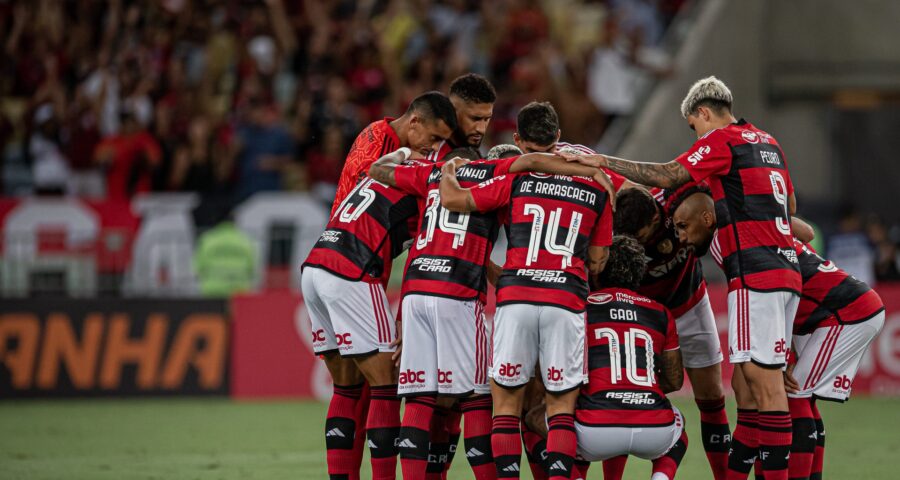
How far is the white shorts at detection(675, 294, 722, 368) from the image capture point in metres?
8.80

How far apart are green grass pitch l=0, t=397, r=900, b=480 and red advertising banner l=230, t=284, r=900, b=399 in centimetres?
43

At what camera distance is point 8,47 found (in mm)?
18500

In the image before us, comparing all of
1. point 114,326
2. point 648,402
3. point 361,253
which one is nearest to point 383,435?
point 361,253

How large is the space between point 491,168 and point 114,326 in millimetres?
8726

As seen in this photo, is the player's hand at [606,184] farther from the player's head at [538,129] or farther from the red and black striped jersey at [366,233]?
the red and black striped jersey at [366,233]

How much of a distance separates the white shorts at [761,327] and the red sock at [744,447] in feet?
1.51

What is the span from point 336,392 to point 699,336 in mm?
2577

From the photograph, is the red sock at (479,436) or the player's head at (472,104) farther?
the player's head at (472,104)

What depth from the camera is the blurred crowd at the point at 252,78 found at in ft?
56.5

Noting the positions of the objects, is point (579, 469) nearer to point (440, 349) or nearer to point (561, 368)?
point (561, 368)

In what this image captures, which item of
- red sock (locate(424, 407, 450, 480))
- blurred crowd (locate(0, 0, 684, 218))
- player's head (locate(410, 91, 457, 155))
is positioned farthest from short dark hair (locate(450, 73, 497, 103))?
blurred crowd (locate(0, 0, 684, 218))

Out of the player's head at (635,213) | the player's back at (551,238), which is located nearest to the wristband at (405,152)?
the player's back at (551,238)

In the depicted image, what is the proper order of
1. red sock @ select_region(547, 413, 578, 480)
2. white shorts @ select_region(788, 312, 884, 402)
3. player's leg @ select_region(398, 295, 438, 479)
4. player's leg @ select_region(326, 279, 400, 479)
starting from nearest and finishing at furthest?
red sock @ select_region(547, 413, 578, 480), player's leg @ select_region(398, 295, 438, 479), player's leg @ select_region(326, 279, 400, 479), white shorts @ select_region(788, 312, 884, 402)

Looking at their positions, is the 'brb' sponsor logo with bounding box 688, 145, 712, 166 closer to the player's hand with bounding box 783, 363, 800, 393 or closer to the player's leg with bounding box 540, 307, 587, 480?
the player's leg with bounding box 540, 307, 587, 480
